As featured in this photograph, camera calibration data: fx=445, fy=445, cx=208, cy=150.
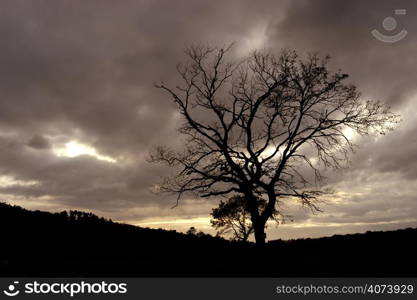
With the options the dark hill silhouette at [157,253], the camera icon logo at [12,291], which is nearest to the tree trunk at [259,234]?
the dark hill silhouette at [157,253]

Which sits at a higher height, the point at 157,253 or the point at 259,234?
the point at 259,234

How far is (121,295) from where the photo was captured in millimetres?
13773

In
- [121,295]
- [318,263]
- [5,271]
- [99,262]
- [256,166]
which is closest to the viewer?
[121,295]

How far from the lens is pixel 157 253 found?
21250 mm

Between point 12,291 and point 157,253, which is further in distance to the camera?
point 157,253

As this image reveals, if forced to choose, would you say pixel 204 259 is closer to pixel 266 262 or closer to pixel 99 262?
pixel 266 262

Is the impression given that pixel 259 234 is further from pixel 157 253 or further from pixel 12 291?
pixel 12 291

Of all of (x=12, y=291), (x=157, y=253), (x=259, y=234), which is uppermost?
(x=259, y=234)

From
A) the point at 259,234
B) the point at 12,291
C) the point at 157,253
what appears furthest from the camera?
the point at 259,234

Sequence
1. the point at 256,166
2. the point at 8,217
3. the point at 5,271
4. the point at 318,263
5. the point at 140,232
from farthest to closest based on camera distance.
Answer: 1. the point at 256,166
2. the point at 140,232
3. the point at 8,217
4. the point at 318,263
5. the point at 5,271

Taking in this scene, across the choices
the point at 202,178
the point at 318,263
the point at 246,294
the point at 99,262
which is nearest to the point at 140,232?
the point at 202,178

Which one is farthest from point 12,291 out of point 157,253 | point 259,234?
point 259,234

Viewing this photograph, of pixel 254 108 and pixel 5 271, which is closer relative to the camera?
pixel 5 271

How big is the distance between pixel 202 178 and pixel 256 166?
3.69 m
